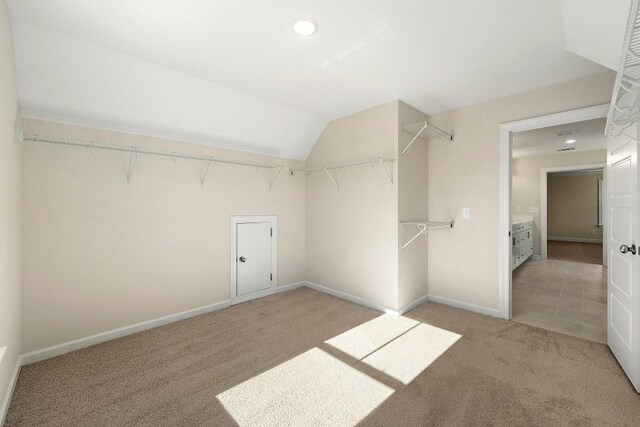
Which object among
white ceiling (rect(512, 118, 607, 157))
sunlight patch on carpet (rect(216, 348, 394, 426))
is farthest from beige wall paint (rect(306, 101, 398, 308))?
white ceiling (rect(512, 118, 607, 157))

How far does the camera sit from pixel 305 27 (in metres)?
1.88

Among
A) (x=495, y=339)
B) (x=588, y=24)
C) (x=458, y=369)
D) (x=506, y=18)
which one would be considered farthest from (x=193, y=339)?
(x=588, y=24)

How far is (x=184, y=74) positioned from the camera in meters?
2.52

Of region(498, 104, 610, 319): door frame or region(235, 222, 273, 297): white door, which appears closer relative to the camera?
region(498, 104, 610, 319): door frame

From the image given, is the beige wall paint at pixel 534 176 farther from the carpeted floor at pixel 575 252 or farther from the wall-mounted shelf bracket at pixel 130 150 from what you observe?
the wall-mounted shelf bracket at pixel 130 150

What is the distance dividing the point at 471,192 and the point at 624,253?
1393 mm

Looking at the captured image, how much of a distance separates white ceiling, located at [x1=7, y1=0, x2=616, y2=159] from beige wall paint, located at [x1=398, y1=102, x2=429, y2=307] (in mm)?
426

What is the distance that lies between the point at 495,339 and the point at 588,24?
237 cm

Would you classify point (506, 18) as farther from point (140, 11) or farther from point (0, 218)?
point (0, 218)

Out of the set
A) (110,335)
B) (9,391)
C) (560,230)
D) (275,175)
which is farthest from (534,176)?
(9,391)

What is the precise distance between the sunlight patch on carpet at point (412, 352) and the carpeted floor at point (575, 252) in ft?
17.4

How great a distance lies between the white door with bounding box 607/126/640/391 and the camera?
183cm

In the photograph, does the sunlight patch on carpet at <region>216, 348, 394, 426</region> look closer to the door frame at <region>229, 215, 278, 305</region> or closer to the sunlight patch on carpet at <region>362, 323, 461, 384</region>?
the sunlight patch on carpet at <region>362, 323, 461, 384</region>

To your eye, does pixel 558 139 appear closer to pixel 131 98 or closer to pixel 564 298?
pixel 564 298
